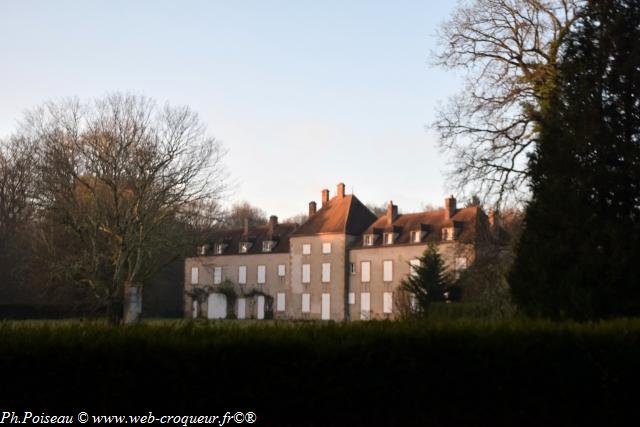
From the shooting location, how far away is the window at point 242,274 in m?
61.3

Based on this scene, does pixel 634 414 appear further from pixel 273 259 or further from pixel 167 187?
pixel 273 259

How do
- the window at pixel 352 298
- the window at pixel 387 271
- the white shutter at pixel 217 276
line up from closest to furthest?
1. the window at pixel 387 271
2. the window at pixel 352 298
3. the white shutter at pixel 217 276

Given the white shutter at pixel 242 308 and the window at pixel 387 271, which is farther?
the white shutter at pixel 242 308

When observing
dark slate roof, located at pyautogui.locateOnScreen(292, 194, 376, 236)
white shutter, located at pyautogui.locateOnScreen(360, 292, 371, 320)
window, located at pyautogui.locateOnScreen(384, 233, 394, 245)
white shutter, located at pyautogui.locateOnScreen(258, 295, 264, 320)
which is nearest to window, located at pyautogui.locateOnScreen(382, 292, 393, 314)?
white shutter, located at pyautogui.locateOnScreen(360, 292, 371, 320)

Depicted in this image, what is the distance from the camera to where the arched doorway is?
6119 centimetres

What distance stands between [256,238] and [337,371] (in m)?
55.7

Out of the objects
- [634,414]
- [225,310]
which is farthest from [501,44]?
[225,310]

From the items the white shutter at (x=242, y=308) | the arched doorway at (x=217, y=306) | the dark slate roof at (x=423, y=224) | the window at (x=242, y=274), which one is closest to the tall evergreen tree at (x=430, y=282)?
the dark slate roof at (x=423, y=224)

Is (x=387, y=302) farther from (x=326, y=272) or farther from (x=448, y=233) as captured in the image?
(x=448, y=233)

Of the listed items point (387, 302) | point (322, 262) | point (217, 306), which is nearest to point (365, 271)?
point (387, 302)

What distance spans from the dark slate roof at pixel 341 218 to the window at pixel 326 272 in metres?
2.53

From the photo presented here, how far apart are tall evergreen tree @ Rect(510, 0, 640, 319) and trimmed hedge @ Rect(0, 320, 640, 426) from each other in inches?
144

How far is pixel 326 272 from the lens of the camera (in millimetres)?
55594

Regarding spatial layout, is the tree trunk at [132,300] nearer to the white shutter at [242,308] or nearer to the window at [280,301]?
the window at [280,301]
